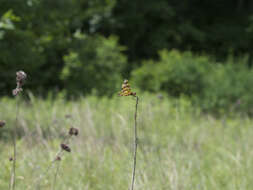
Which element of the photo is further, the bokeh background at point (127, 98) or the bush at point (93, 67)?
the bush at point (93, 67)

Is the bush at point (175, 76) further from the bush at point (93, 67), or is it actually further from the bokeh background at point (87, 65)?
the bush at point (93, 67)

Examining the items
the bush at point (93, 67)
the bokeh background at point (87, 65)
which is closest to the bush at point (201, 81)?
the bokeh background at point (87, 65)

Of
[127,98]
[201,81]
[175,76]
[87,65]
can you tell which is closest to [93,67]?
[87,65]

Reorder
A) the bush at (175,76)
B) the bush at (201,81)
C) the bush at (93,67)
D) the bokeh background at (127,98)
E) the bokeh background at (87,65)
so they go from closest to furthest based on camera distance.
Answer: the bokeh background at (127,98)
the bokeh background at (87,65)
the bush at (201,81)
the bush at (175,76)
the bush at (93,67)

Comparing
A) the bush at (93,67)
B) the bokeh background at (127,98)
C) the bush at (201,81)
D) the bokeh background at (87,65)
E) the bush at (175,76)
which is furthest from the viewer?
the bush at (93,67)

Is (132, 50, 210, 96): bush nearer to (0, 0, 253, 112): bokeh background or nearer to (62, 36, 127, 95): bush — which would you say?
(0, 0, 253, 112): bokeh background

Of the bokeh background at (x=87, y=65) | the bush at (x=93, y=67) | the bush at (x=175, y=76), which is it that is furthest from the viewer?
the bush at (x=93, y=67)

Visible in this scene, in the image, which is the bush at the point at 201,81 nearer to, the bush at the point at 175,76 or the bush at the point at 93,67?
the bush at the point at 175,76

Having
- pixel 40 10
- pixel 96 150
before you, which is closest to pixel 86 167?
pixel 96 150

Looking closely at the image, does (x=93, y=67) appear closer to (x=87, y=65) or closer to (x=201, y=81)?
(x=87, y=65)

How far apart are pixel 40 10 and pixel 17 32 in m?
1.04

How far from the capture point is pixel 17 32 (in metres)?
7.62

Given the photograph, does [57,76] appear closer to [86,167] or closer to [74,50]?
[74,50]

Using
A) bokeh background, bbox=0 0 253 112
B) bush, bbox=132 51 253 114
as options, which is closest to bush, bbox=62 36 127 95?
bokeh background, bbox=0 0 253 112
